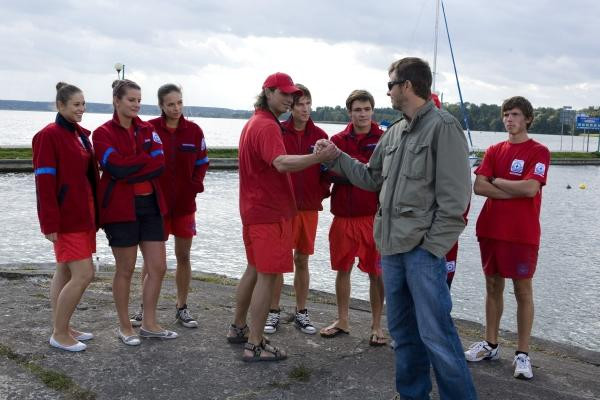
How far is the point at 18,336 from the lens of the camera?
4977mm

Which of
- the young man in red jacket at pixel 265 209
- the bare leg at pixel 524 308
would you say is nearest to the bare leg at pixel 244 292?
the young man in red jacket at pixel 265 209

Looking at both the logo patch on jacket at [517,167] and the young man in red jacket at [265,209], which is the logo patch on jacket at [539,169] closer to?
the logo patch on jacket at [517,167]

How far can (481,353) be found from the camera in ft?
16.3

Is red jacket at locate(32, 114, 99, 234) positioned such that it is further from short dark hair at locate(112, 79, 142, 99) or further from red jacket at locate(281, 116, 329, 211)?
red jacket at locate(281, 116, 329, 211)

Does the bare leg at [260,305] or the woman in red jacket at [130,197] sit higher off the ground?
the woman in red jacket at [130,197]

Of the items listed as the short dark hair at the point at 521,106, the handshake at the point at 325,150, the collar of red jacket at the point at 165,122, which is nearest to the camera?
the handshake at the point at 325,150

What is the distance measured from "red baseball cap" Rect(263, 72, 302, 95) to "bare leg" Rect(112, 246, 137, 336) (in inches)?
65.6

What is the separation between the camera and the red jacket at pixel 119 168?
15.3 ft

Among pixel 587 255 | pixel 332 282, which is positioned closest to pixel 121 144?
pixel 332 282

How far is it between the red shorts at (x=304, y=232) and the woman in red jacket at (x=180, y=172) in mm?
927

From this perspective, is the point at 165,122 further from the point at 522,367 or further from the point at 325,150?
the point at 522,367

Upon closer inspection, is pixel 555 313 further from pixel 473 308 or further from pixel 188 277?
pixel 188 277

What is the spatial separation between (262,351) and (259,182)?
1.29 metres

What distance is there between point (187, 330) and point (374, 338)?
1614 millimetres
